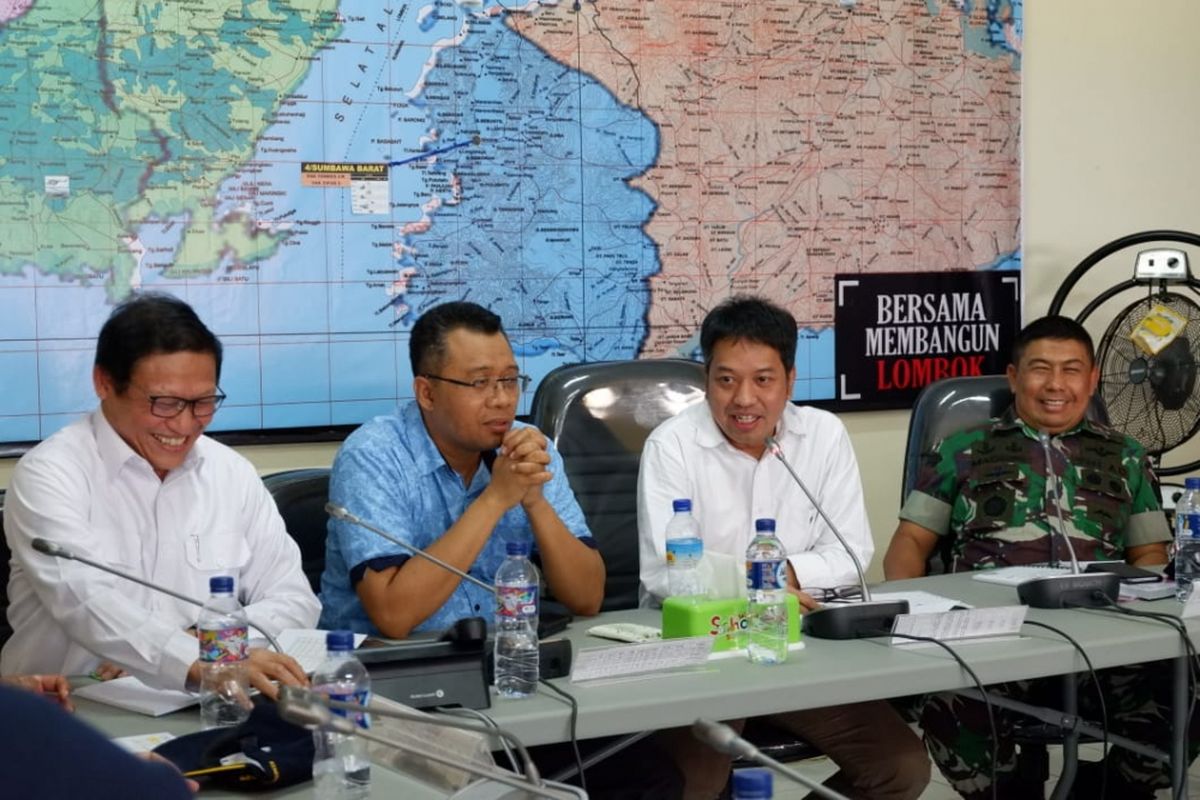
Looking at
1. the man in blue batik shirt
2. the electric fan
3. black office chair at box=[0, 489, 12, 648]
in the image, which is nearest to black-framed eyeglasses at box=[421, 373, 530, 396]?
the man in blue batik shirt

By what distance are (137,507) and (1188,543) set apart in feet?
6.08

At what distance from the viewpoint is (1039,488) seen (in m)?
3.20

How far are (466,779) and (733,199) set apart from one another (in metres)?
2.57

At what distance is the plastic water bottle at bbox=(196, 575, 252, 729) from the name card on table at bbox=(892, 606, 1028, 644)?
0.99 m

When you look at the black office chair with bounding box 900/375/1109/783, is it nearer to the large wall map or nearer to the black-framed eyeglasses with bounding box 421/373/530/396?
the large wall map

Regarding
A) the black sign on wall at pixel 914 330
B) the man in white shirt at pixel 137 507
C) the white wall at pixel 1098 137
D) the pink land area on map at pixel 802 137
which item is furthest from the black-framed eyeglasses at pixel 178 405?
the white wall at pixel 1098 137

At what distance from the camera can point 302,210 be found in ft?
11.5

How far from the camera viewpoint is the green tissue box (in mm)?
2289

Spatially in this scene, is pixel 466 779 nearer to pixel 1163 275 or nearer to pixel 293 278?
pixel 293 278

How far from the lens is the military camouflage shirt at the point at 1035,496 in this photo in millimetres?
3180

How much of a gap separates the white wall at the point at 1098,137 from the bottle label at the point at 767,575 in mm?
2029

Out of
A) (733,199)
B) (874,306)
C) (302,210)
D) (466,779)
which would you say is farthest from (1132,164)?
(466,779)

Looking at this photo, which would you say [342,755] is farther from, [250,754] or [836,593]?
[836,593]

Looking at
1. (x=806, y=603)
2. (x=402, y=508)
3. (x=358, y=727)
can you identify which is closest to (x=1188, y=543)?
(x=806, y=603)
